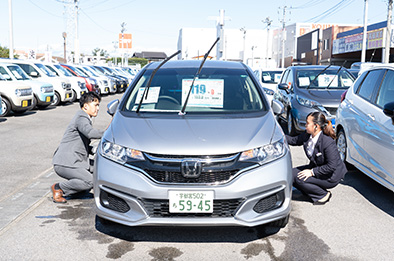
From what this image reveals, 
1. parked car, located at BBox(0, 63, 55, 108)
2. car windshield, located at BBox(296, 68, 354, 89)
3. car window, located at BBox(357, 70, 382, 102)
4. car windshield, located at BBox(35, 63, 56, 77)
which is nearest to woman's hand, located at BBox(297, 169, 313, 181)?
car window, located at BBox(357, 70, 382, 102)

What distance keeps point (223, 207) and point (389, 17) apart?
28478mm

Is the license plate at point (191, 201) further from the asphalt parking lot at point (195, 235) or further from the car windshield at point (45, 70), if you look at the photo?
the car windshield at point (45, 70)

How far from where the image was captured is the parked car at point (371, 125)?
5.11 meters

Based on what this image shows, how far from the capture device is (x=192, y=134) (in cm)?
389

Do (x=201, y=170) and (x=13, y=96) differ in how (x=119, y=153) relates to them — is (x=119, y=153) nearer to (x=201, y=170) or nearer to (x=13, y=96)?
(x=201, y=170)

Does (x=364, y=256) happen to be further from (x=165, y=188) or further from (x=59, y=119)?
(x=59, y=119)

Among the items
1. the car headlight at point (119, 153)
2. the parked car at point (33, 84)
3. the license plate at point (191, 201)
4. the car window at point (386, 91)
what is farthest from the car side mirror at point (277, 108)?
the parked car at point (33, 84)

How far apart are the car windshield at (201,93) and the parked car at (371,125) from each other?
4.96 ft

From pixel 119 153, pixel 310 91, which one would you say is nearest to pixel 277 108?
pixel 119 153

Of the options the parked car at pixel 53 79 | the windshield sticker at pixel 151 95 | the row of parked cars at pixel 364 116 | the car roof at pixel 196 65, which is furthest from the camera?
the parked car at pixel 53 79

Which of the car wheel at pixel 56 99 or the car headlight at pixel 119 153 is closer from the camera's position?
the car headlight at pixel 119 153

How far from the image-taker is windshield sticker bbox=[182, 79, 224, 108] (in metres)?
4.78

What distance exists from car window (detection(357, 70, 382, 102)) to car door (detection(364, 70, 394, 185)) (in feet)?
0.65

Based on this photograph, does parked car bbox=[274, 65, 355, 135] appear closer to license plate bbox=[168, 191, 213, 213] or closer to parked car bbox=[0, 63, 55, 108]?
license plate bbox=[168, 191, 213, 213]
